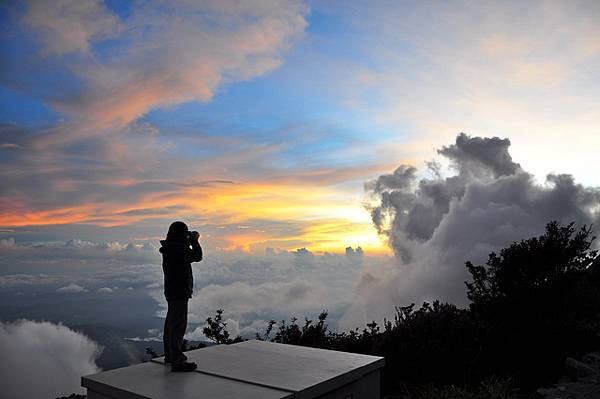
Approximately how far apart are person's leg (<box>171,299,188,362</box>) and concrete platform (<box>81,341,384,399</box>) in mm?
263

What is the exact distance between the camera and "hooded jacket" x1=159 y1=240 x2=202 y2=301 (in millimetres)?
6273

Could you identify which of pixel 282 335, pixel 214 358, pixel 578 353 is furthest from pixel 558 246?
pixel 214 358

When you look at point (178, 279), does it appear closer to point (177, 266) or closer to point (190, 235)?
point (177, 266)

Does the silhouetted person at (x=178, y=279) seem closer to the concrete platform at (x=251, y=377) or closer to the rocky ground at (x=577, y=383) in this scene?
the concrete platform at (x=251, y=377)

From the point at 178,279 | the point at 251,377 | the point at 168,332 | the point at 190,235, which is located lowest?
the point at 251,377

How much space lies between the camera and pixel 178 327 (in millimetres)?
6328

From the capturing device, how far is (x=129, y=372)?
6.26 metres

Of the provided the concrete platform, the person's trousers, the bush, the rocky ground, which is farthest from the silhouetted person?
the rocky ground

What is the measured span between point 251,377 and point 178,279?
64.5 inches

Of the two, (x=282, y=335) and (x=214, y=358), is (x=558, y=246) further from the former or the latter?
(x=214, y=358)

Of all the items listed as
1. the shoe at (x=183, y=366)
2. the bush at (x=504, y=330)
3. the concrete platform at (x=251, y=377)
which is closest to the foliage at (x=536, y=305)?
the bush at (x=504, y=330)

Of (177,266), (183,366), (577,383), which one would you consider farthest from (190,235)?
(577,383)

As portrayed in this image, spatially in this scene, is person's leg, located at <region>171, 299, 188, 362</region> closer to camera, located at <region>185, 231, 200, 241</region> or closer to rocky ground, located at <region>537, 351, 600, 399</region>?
camera, located at <region>185, 231, 200, 241</region>

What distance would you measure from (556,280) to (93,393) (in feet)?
30.6
